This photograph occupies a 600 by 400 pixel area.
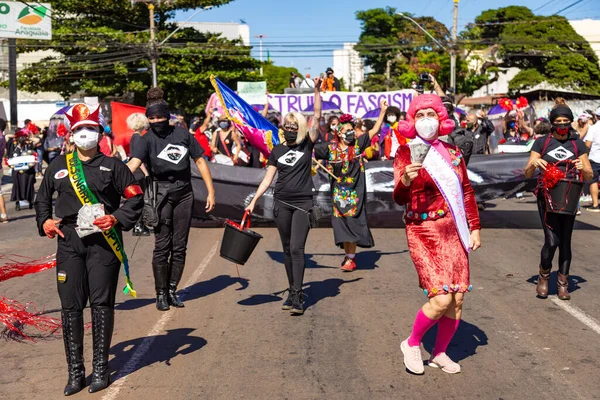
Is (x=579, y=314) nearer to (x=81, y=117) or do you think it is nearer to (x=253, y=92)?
(x=81, y=117)

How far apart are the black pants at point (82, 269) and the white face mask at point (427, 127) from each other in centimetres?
222

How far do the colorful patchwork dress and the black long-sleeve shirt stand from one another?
449 centimetres

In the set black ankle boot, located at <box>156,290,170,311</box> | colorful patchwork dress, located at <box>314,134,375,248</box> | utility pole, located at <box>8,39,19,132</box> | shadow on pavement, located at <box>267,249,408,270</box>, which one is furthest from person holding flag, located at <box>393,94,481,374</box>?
utility pole, located at <box>8,39,19,132</box>

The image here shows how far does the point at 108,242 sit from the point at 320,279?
4.22 m

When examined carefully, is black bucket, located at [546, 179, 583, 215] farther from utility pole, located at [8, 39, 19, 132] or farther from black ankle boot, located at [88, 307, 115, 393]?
utility pole, located at [8, 39, 19, 132]

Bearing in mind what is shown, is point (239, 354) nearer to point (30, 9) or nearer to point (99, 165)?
Result: point (99, 165)

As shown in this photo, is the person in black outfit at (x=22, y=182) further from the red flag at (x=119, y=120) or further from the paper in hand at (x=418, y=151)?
the paper in hand at (x=418, y=151)

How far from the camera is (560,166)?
7.81m

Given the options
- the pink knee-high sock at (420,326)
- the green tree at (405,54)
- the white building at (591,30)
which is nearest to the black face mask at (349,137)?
the pink knee-high sock at (420,326)

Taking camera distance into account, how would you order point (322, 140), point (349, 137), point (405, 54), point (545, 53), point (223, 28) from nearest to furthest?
point (349, 137) < point (322, 140) < point (545, 53) < point (405, 54) < point (223, 28)

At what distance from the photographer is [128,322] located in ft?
23.6

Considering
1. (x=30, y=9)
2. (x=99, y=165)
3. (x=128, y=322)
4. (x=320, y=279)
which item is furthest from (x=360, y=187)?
(x=30, y=9)

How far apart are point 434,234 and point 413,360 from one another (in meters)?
0.90

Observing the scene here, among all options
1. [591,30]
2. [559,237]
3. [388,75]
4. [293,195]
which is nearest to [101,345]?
[293,195]
